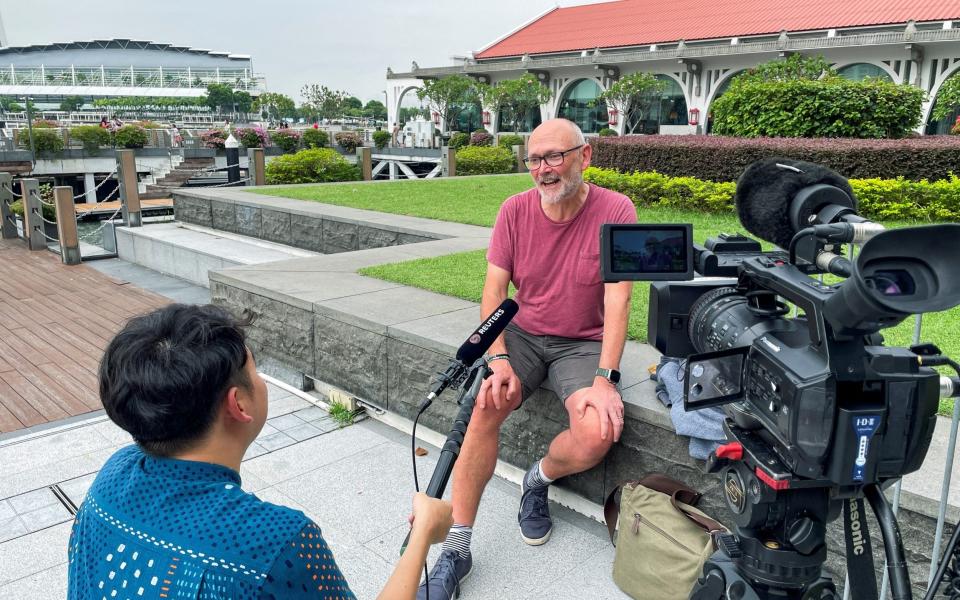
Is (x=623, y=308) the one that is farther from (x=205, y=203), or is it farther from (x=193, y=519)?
(x=205, y=203)

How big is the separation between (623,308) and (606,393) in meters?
0.38

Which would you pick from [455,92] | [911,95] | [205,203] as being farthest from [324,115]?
[911,95]

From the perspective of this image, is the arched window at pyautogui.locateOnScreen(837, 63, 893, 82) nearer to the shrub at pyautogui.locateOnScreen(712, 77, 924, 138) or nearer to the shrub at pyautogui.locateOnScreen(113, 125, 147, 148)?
the shrub at pyautogui.locateOnScreen(712, 77, 924, 138)

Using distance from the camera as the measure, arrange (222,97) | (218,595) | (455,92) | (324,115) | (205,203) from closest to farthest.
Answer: (218,595), (205,203), (455,92), (324,115), (222,97)

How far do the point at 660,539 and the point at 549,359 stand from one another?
938 mm

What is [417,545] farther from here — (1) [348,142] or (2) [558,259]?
(1) [348,142]

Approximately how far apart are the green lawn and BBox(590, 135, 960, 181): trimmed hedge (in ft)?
2.48

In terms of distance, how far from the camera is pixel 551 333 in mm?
3148

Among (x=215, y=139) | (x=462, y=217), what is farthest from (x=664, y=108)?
(x=462, y=217)

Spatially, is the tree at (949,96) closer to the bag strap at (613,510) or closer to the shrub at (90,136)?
the bag strap at (613,510)

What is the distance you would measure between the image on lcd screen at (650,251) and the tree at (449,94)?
35633 millimetres

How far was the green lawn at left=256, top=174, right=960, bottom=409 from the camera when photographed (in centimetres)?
434

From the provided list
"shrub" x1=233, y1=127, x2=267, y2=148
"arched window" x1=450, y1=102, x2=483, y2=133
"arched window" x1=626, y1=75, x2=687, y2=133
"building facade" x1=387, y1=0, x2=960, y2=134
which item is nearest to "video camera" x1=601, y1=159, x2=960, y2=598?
"building facade" x1=387, y1=0, x2=960, y2=134

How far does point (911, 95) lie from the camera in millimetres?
8992
